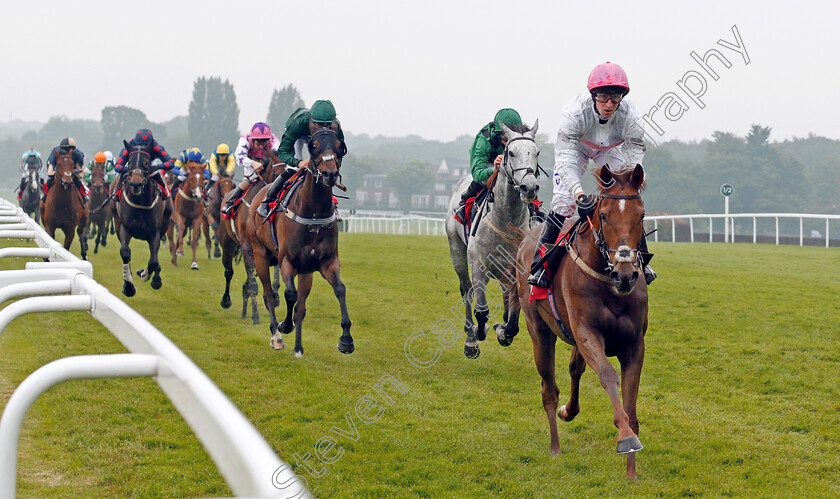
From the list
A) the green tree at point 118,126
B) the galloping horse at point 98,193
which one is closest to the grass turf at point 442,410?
the galloping horse at point 98,193

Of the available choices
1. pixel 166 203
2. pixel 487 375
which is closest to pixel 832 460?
pixel 487 375

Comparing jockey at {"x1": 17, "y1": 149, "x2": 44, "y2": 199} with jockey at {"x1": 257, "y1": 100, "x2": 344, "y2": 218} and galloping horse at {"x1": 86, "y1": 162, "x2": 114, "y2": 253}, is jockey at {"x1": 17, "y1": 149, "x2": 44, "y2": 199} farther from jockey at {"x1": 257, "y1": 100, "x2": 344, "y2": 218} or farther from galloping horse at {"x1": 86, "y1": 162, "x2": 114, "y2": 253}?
jockey at {"x1": 257, "y1": 100, "x2": 344, "y2": 218}

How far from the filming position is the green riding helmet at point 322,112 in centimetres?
761

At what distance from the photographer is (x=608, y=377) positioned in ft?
14.7

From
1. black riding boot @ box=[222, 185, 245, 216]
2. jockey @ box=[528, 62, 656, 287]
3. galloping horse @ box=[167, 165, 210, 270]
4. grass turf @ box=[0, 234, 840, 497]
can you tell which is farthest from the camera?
galloping horse @ box=[167, 165, 210, 270]

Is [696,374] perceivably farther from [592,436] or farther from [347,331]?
[347,331]

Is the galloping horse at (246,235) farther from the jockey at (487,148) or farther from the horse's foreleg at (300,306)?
the jockey at (487,148)

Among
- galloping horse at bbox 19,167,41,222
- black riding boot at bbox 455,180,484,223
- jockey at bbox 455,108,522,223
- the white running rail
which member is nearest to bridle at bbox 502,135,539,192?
jockey at bbox 455,108,522,223

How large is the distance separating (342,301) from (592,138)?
317 centimetres

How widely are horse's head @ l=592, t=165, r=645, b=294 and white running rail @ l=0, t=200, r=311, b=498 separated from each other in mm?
2586

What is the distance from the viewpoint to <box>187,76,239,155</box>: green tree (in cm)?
11169

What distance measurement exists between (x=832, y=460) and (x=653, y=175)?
224 ft

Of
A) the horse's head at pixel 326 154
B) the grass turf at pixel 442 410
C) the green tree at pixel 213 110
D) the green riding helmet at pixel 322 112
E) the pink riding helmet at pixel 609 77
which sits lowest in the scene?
the grass turf at pixel 442 410

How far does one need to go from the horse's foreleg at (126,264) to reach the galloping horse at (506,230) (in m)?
4.46
